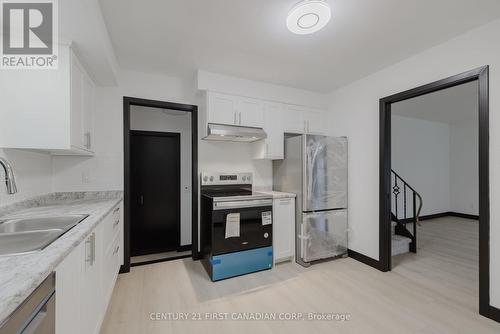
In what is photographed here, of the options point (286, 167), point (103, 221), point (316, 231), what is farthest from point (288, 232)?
point (103, 221)

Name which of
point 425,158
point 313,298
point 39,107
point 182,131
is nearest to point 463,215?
point 425,158

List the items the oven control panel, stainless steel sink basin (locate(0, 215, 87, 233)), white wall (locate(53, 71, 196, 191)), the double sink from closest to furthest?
the double sink < stainless steel sink basin (locate(0, 215, 87, 233)) < white wall (locate(53, 71, 196, 191)) < the oven control panel

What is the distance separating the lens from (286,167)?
3.12 m

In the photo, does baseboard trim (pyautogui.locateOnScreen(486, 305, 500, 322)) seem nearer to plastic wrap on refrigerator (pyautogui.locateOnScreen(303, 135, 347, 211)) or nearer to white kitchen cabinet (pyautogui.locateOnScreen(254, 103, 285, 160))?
plastic wrap on refrigerator (pyautogui.locateOnScreen(303, 135, 347, 211))

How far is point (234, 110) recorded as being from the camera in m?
2.79

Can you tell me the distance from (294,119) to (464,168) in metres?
5.41

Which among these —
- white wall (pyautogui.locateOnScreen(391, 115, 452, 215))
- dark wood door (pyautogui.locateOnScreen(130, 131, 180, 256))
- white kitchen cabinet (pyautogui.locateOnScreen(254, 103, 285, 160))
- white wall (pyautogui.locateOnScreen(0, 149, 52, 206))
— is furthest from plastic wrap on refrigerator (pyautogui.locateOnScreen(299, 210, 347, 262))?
white wall (pyautogui.locateOnScreen(391, 115, 452, 215))

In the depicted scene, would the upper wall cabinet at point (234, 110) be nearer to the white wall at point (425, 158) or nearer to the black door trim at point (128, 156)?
the black door trim at point (128, 156)

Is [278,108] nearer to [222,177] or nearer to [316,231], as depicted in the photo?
[222,177]

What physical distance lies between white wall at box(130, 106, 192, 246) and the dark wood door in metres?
0.08

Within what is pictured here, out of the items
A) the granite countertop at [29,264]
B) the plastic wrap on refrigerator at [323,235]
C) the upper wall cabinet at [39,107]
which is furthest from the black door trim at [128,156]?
the plastic wrap on refrigerator at [323,235]

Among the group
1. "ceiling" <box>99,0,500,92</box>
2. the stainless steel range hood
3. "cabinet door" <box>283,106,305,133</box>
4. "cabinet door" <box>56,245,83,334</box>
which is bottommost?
"cabinet door" <box>56,245,83,334</box>

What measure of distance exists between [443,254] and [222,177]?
339 centimetres

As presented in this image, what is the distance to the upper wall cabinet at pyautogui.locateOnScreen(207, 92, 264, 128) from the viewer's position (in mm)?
2682
